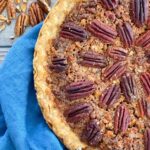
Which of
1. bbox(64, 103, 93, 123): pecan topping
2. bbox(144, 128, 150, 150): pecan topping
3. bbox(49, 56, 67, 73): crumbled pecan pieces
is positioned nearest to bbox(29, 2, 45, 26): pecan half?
bbox(49, 56, 67, 73): crumbled pecan pieces

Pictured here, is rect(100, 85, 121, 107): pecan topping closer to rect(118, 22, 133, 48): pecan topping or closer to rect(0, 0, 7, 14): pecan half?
rect(118, 22, 133, 48): pecan topping

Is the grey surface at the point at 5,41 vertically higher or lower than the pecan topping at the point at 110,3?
lower

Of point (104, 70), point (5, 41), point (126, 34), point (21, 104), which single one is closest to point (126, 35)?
point (126, 34)

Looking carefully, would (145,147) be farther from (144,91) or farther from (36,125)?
(36,125)

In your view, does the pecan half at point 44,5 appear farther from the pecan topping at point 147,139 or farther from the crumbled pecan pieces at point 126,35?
the pecan topping at point 147,139

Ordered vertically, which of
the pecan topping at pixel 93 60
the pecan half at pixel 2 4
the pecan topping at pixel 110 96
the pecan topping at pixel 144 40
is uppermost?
the pecan half at pixel 2 4

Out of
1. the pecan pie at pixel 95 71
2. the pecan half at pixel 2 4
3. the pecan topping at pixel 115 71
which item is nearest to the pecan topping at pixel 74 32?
the pecan pie at pixel 95 71

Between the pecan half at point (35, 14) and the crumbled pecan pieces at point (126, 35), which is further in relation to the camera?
the pecan half at point (35, 14)
